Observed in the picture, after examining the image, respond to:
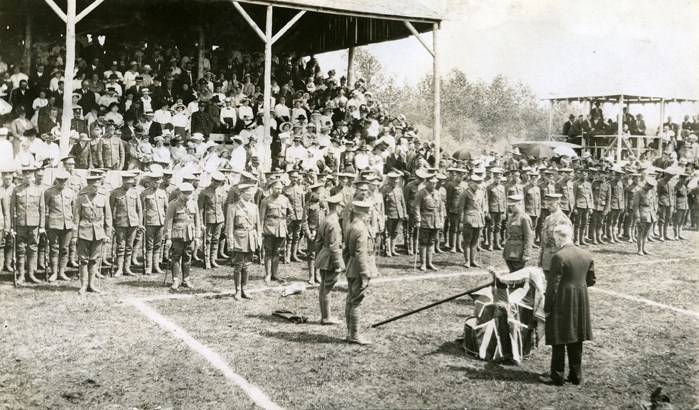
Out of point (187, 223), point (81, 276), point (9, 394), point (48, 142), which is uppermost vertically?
point (48, 142)

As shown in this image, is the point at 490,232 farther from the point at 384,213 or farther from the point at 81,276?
the point at 81,276

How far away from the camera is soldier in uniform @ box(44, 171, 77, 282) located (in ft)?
36.9

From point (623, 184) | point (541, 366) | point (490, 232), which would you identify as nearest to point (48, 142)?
point (490, 232)

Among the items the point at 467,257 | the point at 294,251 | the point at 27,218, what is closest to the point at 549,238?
the point at 467,257

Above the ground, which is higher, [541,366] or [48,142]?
[48,142]

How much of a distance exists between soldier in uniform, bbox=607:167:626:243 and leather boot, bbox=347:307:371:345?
39.5 ft

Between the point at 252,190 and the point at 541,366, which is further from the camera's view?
the point at 252,190

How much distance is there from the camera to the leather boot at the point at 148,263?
40.6ft

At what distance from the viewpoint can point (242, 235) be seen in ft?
34.9

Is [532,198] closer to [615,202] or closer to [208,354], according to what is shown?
[615,202]

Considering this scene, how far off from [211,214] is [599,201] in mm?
10653

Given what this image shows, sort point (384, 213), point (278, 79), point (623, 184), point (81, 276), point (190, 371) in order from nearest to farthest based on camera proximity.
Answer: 1. point (190, 371)
2. point (81, 276)
3. point (384, 213)
4. point (623, 184)
5. point (278, 79)

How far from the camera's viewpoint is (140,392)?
22.0 feet

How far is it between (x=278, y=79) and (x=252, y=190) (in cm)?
1100
